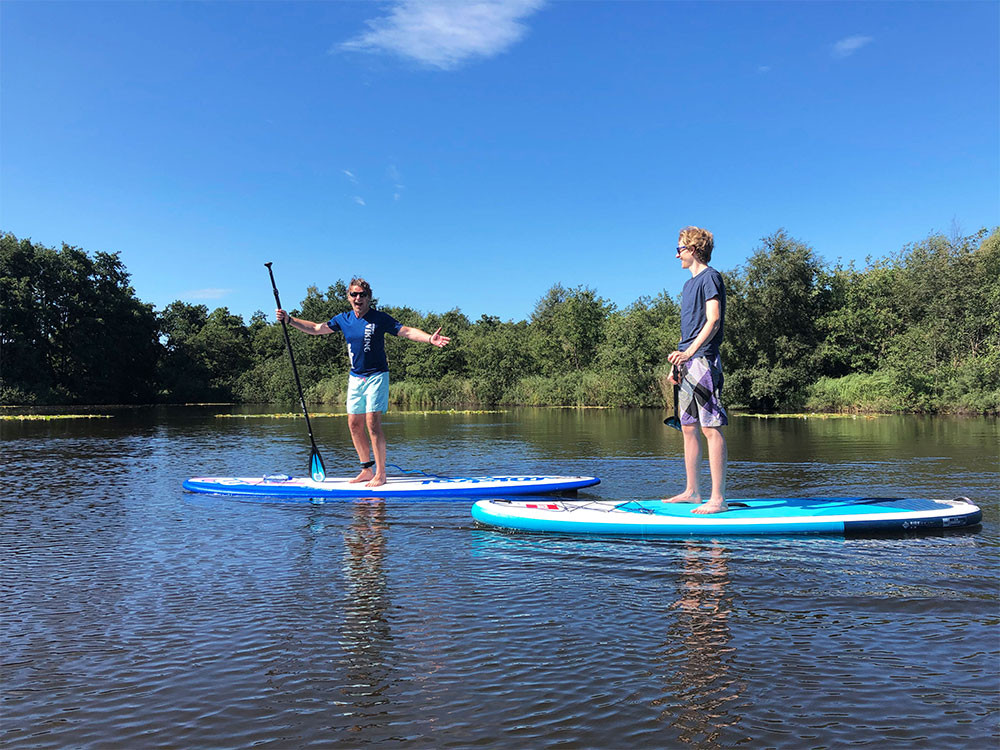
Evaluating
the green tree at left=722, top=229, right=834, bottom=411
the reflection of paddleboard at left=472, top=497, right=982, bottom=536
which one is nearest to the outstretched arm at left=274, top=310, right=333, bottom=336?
the reflection of paddleboard at left=472, top=497, right=982, bottom=536

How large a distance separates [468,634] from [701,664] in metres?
1.33

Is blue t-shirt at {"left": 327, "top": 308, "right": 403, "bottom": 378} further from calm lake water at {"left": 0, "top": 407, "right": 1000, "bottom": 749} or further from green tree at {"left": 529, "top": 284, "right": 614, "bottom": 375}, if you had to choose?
green tree at {"left": 529, "top": 284, "right": 614, "bottom": 375}

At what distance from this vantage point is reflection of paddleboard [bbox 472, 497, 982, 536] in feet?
22.1

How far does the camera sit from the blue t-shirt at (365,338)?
9.32 m

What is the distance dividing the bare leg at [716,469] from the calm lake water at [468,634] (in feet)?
1.82

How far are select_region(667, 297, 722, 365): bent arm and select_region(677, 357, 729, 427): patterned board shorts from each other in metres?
0.22

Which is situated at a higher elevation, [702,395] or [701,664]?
[702,395]

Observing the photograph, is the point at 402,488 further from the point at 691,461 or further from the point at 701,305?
the point at 701,305

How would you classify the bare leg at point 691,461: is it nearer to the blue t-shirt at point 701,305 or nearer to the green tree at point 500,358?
the blue t-shirt at point 701,305

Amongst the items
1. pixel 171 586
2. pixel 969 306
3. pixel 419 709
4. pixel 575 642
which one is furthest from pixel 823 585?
pixel 969 306

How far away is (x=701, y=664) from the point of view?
3.78m

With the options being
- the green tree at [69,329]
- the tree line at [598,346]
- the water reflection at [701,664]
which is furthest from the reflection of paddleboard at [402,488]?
the green tree at [69,329]

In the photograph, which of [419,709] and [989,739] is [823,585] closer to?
[989,739]

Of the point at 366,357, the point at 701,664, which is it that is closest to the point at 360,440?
the point at 366,357
